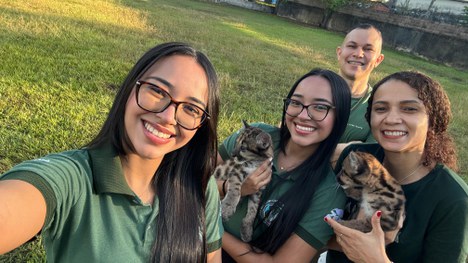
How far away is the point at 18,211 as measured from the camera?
1.56 m

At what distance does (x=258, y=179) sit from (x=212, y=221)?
812 millimetres

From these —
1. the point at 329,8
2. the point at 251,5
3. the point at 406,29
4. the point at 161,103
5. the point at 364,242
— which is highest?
the point at 329,8

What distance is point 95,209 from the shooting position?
6.11 feet

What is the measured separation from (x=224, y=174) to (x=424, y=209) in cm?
192

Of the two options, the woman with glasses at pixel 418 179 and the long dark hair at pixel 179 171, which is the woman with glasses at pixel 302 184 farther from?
the long dark hair at pixel 179 171

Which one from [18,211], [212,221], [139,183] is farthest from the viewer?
[212,221]

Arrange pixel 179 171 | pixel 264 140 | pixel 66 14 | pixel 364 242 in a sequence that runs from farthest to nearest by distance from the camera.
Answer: pixel 66 14
pixel 264 140
pixel 364 242
pixel 179 171

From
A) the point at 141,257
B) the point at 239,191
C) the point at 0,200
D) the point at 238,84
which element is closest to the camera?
the point at 0,200

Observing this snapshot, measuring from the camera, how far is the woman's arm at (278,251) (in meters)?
2.98

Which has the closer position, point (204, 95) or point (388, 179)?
point (204, 95)

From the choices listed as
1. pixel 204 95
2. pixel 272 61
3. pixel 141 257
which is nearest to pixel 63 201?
pixel 141 257

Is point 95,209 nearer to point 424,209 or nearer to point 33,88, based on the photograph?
point 424,209

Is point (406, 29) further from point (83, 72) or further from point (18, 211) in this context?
point (18, 211)

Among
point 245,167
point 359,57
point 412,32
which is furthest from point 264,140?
point 412,32
